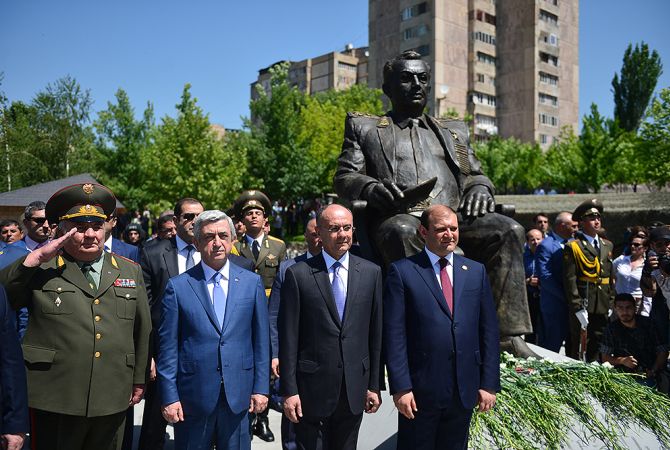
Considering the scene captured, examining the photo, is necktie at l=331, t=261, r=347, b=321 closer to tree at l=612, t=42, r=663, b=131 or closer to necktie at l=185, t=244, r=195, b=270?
necktie at l=185, t=244, r=195, b=270

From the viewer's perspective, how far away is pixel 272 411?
20.4 feet

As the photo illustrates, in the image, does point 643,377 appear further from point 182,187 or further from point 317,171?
point 317,171

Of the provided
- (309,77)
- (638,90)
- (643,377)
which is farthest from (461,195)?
(309,77)

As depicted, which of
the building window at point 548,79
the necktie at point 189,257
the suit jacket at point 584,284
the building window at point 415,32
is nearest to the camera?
the necktie at point 189,257

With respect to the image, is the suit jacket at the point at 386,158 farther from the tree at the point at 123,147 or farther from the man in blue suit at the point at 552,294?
the tree at the point at 123,147

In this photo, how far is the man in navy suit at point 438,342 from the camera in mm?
3326

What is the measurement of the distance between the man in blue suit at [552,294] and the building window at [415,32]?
2017 inches

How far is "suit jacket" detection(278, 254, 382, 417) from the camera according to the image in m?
3.38

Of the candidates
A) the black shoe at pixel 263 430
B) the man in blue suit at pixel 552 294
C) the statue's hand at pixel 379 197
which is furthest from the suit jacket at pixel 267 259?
the man in blue suit at pixel 552 294

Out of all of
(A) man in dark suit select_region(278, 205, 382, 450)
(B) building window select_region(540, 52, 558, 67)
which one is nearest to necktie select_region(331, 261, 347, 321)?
(A) man in dark suit select_region(278, 205, 382, 450)

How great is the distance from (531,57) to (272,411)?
2378 inches

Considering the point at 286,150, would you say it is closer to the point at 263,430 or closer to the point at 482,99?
the point at 263,430

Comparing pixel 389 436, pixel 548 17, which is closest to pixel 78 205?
pixel 389 436

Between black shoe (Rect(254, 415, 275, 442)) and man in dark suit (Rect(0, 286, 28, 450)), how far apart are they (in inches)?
112
